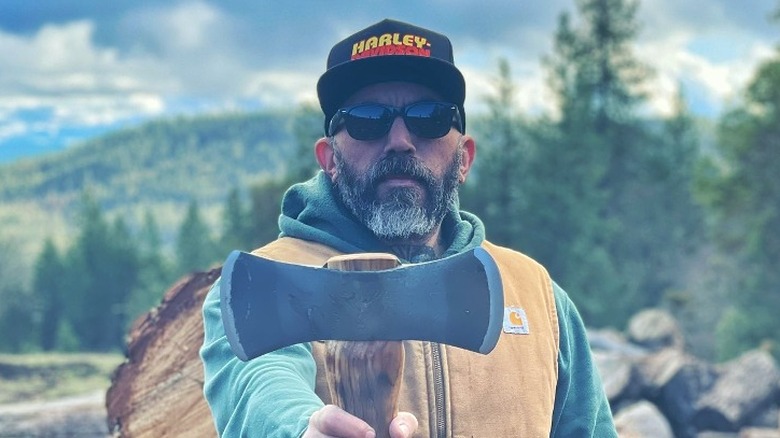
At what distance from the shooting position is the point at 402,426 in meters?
2.05

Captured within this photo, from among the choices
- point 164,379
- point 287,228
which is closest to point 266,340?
point 287,228

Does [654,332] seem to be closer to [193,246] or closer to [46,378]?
[46,378]

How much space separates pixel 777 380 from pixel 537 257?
70.6 feet

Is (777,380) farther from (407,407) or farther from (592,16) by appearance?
(592,16)

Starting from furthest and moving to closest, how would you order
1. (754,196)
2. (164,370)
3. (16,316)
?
(16,316), (754,196), (164,370)

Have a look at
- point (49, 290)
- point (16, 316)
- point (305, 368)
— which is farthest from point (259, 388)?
point (49, 290)

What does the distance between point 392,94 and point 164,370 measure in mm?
2006

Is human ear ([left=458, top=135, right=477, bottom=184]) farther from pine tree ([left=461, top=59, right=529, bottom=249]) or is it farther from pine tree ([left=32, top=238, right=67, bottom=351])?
pine tree ([left=32, top=238, right=67, bottom=351])

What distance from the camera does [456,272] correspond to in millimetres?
2102

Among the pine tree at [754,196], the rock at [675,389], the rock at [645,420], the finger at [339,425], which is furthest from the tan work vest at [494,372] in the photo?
the pine tree at [754,196]

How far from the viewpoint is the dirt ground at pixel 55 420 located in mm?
7449

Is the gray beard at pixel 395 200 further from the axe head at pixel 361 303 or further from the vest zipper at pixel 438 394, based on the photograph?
the axe head at pixel 361 303

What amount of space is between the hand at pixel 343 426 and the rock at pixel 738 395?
1088 centimetres

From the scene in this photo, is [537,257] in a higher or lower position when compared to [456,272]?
lower
